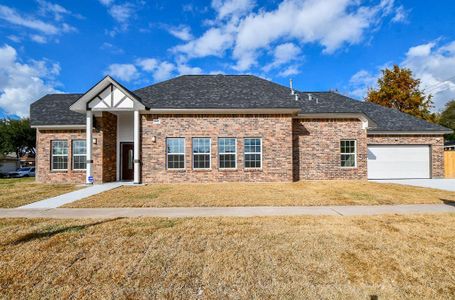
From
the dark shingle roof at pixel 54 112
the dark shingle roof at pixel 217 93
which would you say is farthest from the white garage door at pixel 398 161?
the dark shingle roof at pixel 54 112

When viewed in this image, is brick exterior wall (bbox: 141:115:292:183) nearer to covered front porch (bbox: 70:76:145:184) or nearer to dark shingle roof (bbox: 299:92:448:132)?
covered front porch (bbox: 70:76:145:184)

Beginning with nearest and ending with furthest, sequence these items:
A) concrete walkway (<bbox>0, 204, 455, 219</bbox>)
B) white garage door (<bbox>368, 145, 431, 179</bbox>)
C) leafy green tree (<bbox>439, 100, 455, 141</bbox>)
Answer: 1. concrete walkway (<bbox>0, 204, 455, 219</bbox>)
2. white garage door (<bbox>368, 145, 431, 179</bbox>)
3. leafy green tree (<bbox>439, 100, 455, 141</bbox>)

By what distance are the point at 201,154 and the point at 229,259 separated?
34.5 feet

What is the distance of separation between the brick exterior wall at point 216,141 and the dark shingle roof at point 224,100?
87 centimetres

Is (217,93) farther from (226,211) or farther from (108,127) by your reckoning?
(226,211)

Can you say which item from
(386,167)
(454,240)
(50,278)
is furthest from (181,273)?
(386,167)

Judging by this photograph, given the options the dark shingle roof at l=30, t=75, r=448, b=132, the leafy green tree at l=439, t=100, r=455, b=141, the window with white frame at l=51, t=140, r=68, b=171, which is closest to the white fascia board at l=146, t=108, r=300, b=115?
the dark shingle roof at l=30, t=75, r=448, b=132

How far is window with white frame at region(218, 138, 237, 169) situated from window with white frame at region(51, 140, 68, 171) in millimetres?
9695

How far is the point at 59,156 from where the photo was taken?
14.8 meters

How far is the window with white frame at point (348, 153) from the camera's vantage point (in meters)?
15.2

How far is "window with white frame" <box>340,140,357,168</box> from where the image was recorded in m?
15.2

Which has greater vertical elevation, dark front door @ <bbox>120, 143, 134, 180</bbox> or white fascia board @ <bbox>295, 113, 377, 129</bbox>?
white fascia board @ <bbox>295, 113, 377, 129</bbox>

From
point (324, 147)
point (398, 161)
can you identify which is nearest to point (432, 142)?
point (398, 161)

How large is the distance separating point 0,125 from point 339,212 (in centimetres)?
4846
